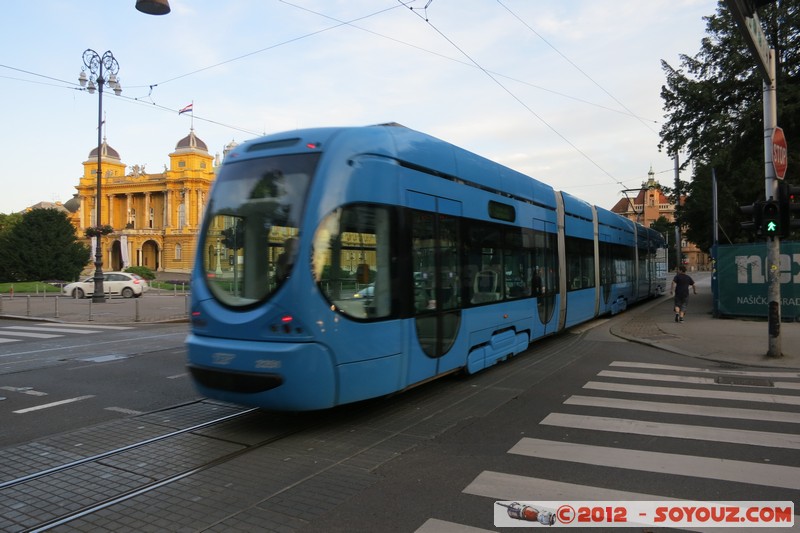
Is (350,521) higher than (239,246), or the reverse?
(239,246)

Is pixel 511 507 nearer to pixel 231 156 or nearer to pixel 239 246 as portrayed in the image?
pixel 239 246

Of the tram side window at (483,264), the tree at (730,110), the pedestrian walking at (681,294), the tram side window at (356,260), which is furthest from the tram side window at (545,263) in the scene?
the tree at (730,110)

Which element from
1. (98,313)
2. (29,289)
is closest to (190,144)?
(29,289)

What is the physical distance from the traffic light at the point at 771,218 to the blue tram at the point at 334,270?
6.61 meters

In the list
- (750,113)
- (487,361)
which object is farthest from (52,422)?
(750,113)

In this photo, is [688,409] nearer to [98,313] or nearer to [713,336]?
[713,336]

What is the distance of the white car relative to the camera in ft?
103

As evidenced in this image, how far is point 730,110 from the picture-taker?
22.2 metres

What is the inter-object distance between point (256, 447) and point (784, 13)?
23.8 metres

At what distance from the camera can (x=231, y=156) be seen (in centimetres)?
621

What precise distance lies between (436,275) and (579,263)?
26.3 feet

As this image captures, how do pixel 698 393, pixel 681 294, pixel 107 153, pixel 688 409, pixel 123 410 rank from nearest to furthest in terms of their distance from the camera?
pixel 688 409, pixel 123 410, pixel 698 393, pixel 681 294, pixel 107 153

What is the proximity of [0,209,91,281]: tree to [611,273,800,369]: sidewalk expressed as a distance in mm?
54841

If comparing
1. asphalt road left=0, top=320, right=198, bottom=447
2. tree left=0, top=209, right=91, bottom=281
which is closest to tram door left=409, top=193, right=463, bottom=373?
asphalt road left=0, top=320, right=198, bottom=447
